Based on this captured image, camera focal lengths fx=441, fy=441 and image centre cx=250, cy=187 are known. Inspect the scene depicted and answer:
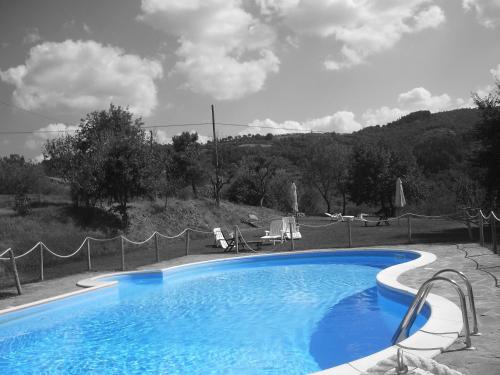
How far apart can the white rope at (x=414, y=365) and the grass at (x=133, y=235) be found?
34.2ft

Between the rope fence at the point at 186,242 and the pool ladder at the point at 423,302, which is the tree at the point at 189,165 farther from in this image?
the pool ladder at the point at 423,302

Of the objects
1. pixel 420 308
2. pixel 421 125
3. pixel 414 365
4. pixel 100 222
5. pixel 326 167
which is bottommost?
pixel 414 365

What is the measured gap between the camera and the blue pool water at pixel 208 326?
20.5 ft

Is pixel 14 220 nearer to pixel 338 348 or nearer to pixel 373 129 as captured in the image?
pixel 338 348

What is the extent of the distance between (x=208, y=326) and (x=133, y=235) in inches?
575

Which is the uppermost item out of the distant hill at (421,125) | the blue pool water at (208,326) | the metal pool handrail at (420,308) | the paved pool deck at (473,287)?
the distant hill at (421,125)

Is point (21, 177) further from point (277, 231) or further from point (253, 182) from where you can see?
point (253, 182)

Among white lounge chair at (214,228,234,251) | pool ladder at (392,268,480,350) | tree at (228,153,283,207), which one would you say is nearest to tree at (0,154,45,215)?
white lounge chair at (214,228,234,251)

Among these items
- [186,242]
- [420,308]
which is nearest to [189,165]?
[186,242]

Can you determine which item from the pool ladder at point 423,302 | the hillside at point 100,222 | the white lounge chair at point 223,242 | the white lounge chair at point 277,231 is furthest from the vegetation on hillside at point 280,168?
the pool ladder at point 423,302

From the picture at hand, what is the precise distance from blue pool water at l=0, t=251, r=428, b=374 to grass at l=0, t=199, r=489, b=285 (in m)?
3.40

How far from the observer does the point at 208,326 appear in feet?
25.8

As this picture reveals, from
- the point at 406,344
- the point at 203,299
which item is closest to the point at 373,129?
the point at 203,299

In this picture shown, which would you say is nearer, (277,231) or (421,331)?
(421,331)
